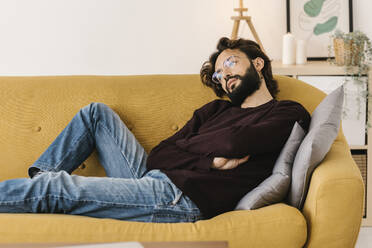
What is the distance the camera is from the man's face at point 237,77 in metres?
2.11

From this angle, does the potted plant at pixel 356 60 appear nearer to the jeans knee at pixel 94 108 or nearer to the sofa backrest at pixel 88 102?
the sofa backrest at pixel 88 102

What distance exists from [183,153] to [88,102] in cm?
59

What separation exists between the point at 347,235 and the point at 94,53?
2.33 meters

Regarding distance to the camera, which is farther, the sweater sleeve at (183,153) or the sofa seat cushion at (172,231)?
the sweater sleeve at (183,153)

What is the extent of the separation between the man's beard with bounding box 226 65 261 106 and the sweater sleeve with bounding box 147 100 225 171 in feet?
0.34

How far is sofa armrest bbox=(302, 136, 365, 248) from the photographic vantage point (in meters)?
1.53

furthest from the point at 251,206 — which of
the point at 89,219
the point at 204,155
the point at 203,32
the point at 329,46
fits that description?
the point at 203,32

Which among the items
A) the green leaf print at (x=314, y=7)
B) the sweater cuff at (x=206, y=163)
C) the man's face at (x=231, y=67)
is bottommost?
the sweater cuff at (x=206, y=163)

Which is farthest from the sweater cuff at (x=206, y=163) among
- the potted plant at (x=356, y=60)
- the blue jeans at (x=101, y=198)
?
the potted plant at (x=356, y=60)

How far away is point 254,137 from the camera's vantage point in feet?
5.72

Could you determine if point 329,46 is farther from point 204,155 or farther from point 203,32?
point 204,155

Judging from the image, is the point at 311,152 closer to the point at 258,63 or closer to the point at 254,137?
the point at 254,137

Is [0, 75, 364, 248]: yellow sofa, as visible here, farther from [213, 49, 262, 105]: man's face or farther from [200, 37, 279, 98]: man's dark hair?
[213, 49, 262, 105]: man's face

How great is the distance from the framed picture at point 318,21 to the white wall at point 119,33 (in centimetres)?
11
